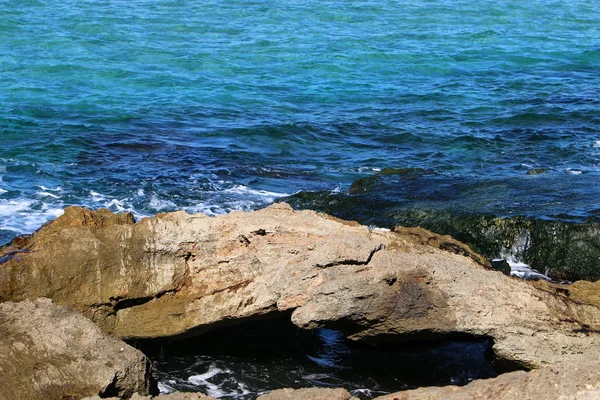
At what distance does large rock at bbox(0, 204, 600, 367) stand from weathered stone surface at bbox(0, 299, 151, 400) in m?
0.79

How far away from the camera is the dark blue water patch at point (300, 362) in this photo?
9.01 meters

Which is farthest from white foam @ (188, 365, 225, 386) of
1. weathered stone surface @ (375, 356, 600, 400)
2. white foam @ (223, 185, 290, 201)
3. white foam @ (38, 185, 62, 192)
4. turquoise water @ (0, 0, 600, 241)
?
white foam @ (38, 185, 62, 192)

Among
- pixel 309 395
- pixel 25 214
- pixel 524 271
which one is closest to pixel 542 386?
pixel 309 395

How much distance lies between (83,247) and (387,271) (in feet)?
9.89

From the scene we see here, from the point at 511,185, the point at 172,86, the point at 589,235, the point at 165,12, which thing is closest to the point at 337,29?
the point at 165,12

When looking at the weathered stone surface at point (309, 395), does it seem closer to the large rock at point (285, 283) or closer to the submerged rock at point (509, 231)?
the large rock at point (285, 283)

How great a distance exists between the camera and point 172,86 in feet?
76.9

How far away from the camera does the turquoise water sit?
15.8 m

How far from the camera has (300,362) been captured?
9492 millimetres

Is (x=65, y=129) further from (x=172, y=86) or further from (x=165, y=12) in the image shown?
(x=165, y=12)

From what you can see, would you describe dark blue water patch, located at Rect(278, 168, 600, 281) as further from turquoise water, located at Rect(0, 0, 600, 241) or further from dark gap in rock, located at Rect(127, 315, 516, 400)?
dark gap in rock, located at Rect(127, 315, 516, 400)

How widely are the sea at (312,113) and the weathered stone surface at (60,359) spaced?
537cm

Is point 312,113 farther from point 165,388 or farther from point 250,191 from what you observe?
point 165,388

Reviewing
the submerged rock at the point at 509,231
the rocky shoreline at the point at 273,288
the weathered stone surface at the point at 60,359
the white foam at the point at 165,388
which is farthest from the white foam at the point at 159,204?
the weathered stone surface at the point at 60,359
